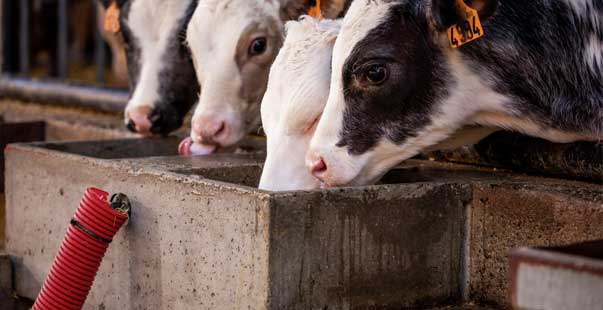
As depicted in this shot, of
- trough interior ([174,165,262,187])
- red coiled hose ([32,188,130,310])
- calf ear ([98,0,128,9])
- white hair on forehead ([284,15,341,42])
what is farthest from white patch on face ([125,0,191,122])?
red coiled hose ([32,188,130,310])

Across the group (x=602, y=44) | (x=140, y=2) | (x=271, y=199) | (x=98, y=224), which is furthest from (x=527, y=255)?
(x=140, y=2)

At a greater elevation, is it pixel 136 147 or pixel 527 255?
pixel 527 255

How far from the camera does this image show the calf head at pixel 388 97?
13.6ft

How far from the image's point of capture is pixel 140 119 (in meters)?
5.91

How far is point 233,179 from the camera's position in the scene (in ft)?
→ 16.0

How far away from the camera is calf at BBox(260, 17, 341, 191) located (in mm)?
4430

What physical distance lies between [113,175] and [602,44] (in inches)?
74.8

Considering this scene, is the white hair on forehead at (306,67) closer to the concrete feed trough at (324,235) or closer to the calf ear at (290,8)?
the concrete feed trough at (324,235)

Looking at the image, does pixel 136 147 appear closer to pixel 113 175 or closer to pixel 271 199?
pixel 113 175

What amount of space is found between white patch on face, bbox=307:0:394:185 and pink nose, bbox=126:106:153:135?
6.03 feet

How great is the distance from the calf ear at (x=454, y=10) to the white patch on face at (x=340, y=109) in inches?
8.3

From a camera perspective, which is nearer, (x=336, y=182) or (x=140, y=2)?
(x=336, y=182)

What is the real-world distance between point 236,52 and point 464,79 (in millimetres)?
1579

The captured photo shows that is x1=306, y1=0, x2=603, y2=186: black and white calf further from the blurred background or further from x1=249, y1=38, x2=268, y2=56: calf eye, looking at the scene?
the blurred background
